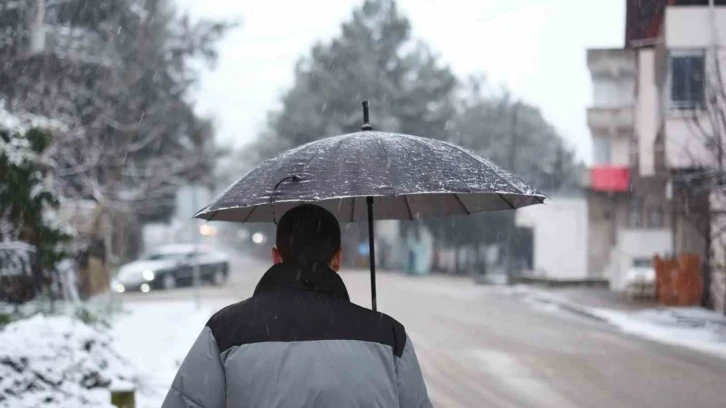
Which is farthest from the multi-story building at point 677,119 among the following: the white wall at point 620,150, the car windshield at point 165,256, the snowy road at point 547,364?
the car windshield at point 165,256

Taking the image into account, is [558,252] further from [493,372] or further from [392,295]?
[493,372]

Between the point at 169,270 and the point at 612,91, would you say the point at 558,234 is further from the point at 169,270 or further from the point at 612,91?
the point at 169,270

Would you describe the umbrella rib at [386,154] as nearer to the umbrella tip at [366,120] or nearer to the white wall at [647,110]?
the umbrella tip at [366,120]

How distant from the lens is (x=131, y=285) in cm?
2969

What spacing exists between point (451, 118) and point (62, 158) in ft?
122

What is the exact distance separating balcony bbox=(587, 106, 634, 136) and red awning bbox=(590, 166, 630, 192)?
2.61m

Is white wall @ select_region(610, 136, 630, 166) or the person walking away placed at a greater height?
white wall @ select_region(610, 136, 630, 166)

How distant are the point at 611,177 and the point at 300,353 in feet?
111

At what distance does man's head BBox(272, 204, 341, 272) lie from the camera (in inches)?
109

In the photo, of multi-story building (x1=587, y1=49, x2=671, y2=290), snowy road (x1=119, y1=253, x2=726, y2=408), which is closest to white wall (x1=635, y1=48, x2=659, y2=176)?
snowy road (x1=119, y1=253, x2=726, y2=408)

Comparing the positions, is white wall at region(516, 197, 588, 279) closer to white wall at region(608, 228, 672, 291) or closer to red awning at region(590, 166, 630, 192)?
red awning at region(590, 166, 630, 192)

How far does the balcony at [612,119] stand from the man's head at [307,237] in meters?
35.7

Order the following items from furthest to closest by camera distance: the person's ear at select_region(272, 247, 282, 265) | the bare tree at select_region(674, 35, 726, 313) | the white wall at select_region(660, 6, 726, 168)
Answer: the white wall at select_region(660, 6, 726, 168)
the bare tree at select_region(674, 35, 726, 313)
the person's ear at select_region(272, 247, 282, 265)

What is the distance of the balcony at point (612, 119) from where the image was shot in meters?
36.9
